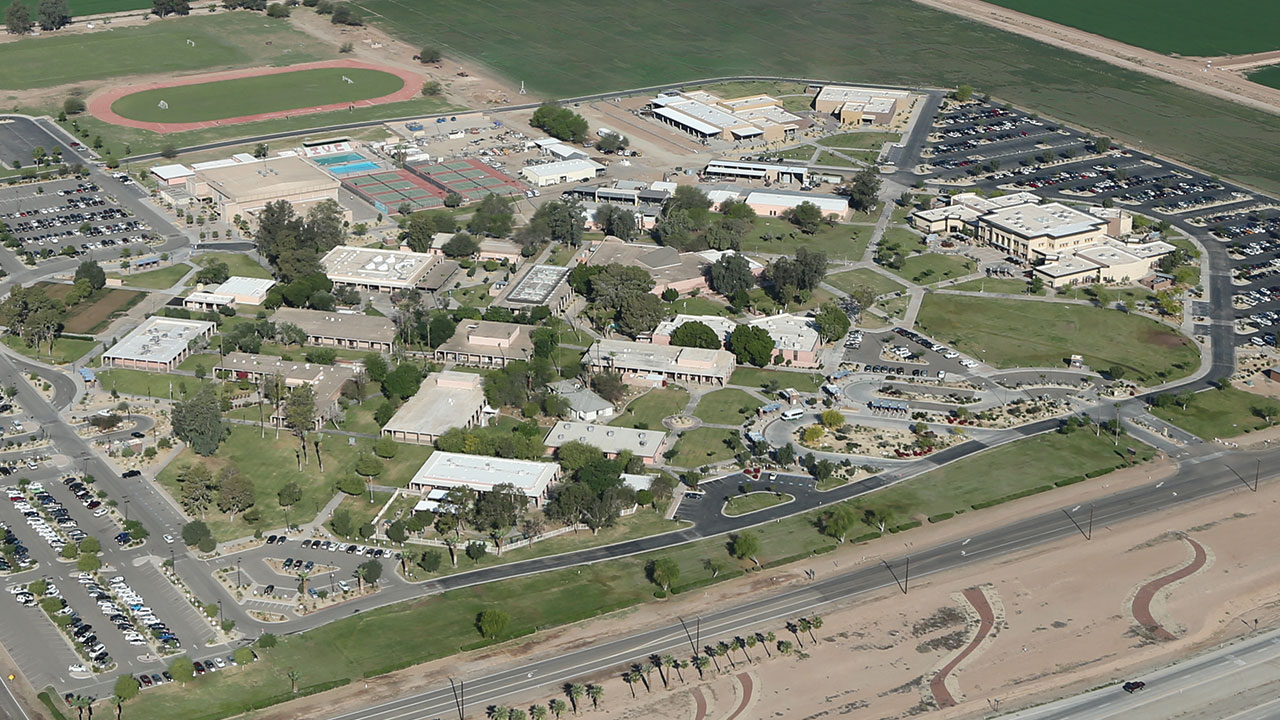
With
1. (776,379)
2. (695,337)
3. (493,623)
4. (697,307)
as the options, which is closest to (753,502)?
(776,379)

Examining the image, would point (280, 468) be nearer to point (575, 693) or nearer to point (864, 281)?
point (575, 693)

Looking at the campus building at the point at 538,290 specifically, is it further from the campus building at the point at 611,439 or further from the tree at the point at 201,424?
the tree at the point at 201,424

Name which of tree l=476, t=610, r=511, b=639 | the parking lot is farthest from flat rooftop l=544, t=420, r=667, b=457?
the parking lot

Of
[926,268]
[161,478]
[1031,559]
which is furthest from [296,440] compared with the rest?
[926,268]

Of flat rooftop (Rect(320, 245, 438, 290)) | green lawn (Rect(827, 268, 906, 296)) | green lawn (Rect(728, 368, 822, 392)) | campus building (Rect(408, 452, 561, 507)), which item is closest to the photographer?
campus building (Rect(408, 452, 561, 507))

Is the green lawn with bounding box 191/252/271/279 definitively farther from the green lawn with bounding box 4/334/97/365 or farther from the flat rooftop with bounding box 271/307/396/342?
the green lawn with bounding box 4/334/97/365

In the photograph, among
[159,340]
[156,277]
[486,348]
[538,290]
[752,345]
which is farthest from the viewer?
[156,277]
